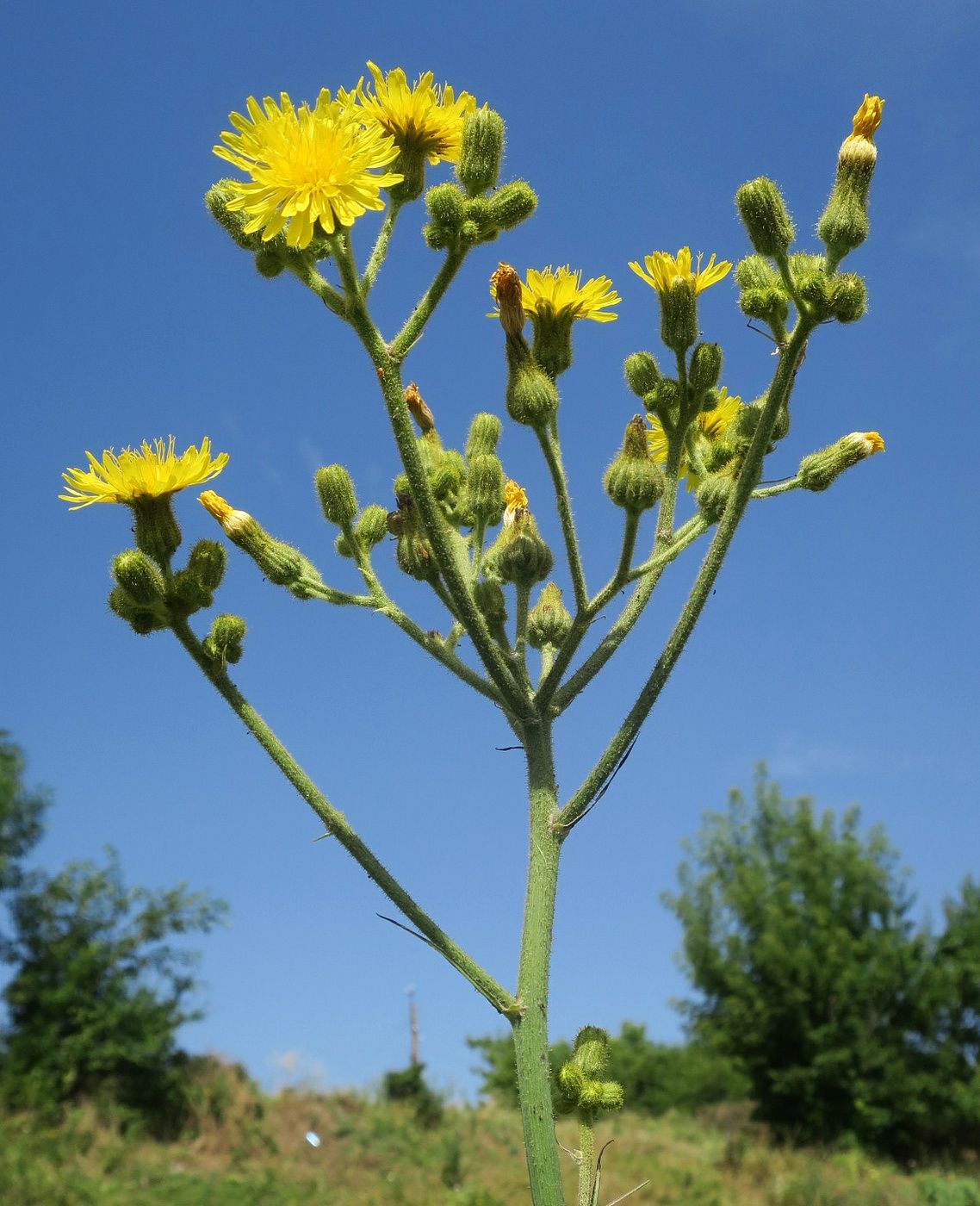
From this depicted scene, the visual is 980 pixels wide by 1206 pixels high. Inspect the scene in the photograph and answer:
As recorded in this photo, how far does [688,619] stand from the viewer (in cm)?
244

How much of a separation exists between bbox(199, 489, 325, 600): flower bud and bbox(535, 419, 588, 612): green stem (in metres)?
0.61

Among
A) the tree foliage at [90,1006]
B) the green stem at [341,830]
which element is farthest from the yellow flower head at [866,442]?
the tree foliage at [90,1006]

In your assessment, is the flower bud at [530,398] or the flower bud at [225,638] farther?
the flower bud at [530,398]

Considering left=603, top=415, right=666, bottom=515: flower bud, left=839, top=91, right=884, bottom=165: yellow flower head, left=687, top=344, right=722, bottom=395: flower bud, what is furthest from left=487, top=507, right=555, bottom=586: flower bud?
left=839, top=91, right=884, bottom=165: yellow flower head

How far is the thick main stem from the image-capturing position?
2.22 m

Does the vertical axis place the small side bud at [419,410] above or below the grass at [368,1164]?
above

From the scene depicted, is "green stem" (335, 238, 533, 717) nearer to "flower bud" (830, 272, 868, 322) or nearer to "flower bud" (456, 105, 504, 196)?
"flower bud" (456, 105, 504, 196)

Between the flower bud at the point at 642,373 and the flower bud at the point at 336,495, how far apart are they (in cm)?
75

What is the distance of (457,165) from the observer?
250 cm

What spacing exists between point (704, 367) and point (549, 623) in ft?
2.33

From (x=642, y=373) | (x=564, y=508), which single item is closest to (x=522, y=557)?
(x=564, y=508)

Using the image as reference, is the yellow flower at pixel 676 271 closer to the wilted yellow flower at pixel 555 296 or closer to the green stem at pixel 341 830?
the wilted yellow flower at pixel 555 296

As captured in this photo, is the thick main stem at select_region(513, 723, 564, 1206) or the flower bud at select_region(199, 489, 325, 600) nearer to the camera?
the thick main stem at select_region(513, 723, 564, 1206)

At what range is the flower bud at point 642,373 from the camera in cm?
280
